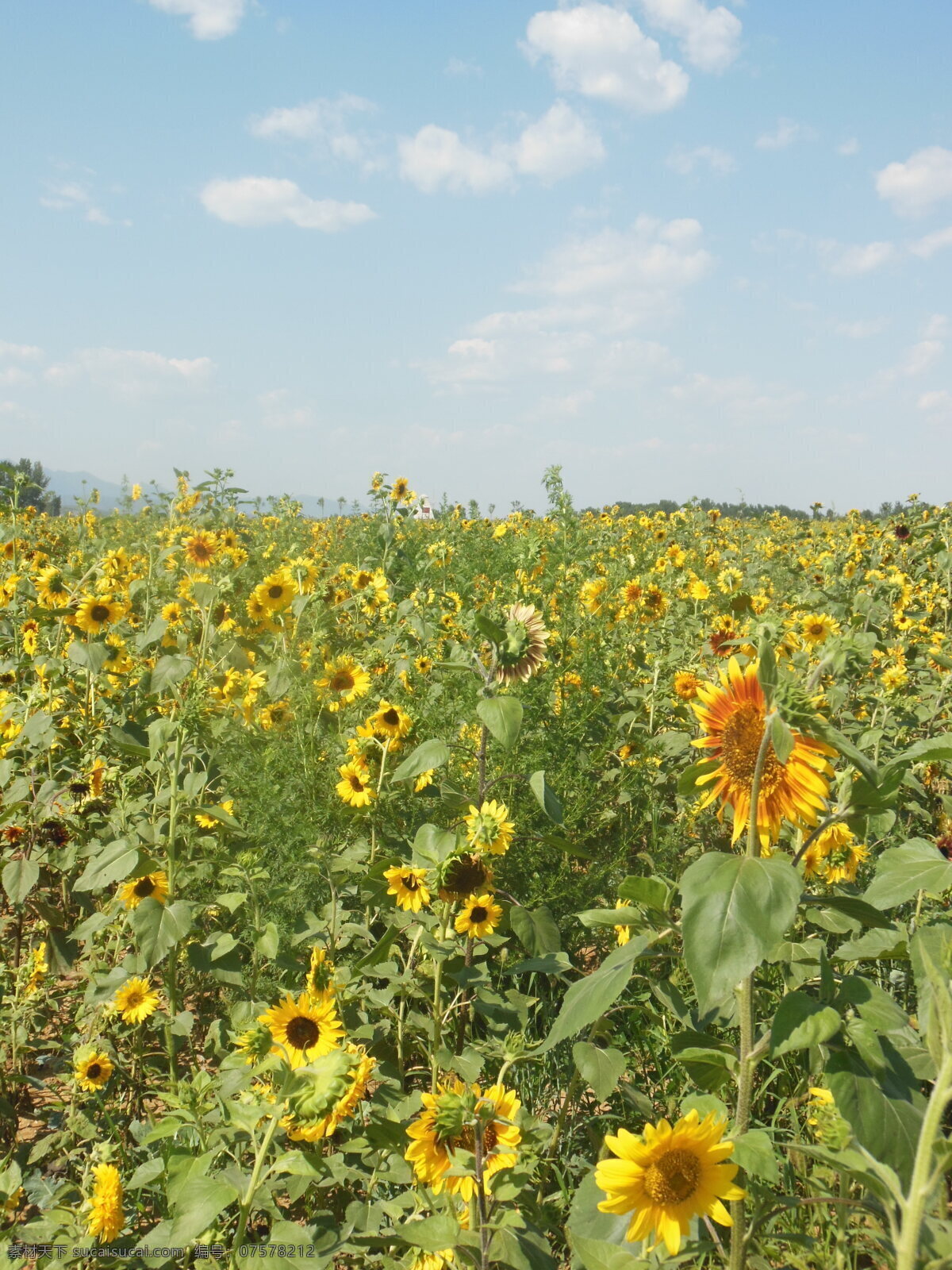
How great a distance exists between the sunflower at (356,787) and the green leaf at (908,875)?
1.53 metres

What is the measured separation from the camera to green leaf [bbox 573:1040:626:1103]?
4.45 ft

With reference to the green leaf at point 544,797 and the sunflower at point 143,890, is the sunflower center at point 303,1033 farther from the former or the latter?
the sunflower at point 143,890

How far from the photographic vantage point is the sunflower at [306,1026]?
1.50 meters

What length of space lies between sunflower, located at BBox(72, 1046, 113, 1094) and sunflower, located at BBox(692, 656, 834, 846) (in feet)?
5.26

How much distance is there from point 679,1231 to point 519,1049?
0.36 m

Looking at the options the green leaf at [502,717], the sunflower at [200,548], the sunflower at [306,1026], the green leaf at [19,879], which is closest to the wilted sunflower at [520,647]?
the green leaf at [502,717]

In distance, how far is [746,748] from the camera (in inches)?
48.6

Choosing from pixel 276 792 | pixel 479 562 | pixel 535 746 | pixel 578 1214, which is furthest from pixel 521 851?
pixel 479 562

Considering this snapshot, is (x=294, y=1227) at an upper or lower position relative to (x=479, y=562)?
lower

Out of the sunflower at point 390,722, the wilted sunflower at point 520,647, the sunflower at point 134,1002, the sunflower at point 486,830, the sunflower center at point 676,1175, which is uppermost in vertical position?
the wilted sunflower at point 520,647

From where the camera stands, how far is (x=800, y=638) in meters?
4.24

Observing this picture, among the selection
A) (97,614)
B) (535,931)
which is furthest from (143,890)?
(97,614)

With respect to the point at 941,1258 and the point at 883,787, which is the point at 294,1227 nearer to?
the point at 941,1258

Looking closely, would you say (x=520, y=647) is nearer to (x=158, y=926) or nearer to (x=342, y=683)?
(x=158, y=926)
